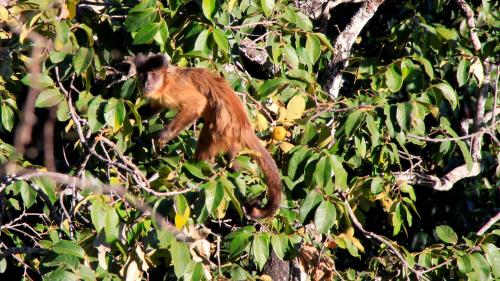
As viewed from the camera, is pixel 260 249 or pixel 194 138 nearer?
pixel 260 249

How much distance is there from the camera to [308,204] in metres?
4.06

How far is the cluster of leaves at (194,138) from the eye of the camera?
379cm

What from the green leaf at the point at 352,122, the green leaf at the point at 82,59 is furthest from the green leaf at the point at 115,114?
the green leaf at the point at 352,122

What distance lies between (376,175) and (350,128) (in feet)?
3.12

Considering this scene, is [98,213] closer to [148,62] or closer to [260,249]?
[260,249]

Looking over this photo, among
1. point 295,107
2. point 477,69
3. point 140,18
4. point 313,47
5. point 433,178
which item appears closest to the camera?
point 140,18

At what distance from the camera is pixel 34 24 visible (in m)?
4.16

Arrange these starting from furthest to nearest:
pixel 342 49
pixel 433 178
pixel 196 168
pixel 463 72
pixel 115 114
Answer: pixel 342 49 < pixel 433 178 < pixel 463 72 < pixel 115 114 < pixel 196 168

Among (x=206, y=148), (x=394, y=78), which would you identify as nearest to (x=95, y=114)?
(x=206, y=148)

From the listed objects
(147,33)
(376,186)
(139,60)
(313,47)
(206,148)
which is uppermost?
(147,33)

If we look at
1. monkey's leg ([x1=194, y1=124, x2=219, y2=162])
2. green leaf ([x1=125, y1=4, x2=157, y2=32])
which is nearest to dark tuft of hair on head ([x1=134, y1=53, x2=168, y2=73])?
monkey's leg ([x1=194, y1=124, x2=219, y2=162])

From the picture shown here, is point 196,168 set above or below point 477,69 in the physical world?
above

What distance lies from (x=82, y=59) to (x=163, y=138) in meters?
0.77

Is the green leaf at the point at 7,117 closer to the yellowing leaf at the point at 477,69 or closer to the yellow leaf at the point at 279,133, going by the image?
the yellow leaf at the point at 279,133
